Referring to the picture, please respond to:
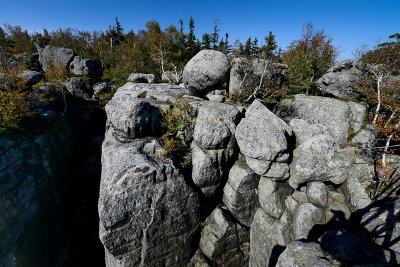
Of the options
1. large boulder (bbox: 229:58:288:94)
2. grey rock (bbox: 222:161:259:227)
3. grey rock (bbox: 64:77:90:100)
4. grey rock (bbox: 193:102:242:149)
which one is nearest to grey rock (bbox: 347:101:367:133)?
large boulder (bbox: 229:58:288:94)

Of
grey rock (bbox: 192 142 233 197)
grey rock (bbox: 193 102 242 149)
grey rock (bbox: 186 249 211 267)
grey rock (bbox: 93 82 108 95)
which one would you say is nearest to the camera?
grey rock (bbox: 192 142 233 197)

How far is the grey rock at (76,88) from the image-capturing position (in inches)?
1065

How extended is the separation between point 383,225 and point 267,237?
687cm

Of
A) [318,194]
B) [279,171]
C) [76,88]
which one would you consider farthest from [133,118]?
[76,88]

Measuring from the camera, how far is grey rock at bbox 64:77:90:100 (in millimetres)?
27055

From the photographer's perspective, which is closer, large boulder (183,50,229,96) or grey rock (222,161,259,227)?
grey rock (222,161,259,227)

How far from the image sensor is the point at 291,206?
38.3 feet

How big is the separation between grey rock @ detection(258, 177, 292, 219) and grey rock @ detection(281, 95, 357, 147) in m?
6.81

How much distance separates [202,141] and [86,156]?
19.9 meters

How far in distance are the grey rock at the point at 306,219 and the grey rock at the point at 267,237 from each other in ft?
3.10

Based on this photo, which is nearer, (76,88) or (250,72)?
(250,72)

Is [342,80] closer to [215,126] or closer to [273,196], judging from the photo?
[273,196]

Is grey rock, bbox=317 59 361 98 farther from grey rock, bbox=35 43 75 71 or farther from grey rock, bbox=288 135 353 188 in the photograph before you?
grey rock, bbox=35 43 75 71

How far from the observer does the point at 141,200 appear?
34.7ft
